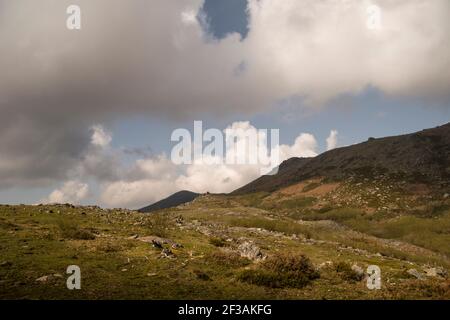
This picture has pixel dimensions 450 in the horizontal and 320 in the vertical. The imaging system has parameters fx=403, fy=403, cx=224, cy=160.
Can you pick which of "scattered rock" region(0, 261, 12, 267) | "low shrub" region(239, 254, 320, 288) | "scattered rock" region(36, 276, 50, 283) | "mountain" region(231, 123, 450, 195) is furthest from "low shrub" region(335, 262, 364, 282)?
"mountain" region(231, 123, 450, 195)

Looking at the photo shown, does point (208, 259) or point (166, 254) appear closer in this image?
point (208, 259)

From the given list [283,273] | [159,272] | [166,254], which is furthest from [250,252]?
[159,272]

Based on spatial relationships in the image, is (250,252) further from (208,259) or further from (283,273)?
(283,273)

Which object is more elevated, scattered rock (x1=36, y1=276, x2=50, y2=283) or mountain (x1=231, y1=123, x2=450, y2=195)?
mountain (x1=231, y1=123, x2=450, y2=195)

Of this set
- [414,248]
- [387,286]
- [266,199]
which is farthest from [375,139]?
[387,286]

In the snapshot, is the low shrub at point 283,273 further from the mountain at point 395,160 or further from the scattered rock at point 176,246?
the mountain at point 395,160

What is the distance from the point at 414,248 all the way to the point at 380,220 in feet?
86.8

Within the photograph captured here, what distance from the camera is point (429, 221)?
70938 millimetres

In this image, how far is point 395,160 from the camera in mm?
122688

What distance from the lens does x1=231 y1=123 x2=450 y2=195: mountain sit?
355 ft

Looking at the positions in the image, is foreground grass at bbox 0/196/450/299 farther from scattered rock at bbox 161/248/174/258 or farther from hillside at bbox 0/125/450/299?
scattered rock at bbox 161/248/174/258

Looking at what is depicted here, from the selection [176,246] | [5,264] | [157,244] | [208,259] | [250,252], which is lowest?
[208,259]
